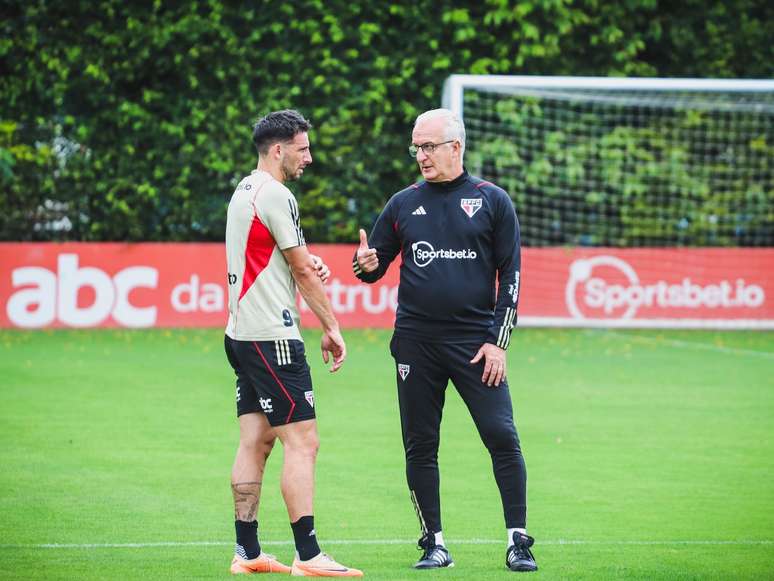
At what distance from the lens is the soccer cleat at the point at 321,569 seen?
618 centimetres

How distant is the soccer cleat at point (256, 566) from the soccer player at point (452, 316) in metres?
0.66

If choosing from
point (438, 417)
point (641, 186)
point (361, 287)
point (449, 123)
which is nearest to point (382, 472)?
point (438, 417)

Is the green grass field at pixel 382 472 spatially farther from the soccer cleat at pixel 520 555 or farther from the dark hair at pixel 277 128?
the dark hair at pixel 277 128

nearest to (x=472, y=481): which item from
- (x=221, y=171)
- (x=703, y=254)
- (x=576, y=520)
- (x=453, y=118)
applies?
(x=576, y=520)

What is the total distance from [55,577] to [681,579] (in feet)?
9.10

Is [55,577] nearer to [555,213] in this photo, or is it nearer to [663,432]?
[663,432]

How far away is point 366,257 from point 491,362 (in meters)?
0.80

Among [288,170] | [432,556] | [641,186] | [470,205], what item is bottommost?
[432,556]

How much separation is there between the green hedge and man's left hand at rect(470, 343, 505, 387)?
16506 mm

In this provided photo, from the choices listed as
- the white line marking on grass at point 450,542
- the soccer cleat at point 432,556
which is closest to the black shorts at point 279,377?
the soccer cleat at point 432,556

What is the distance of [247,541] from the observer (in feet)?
20.8

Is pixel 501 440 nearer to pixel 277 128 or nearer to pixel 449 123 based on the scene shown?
pixel 449 123

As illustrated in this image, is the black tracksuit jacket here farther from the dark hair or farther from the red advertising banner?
the red advertising banner

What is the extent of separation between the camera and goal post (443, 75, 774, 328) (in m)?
20.8
